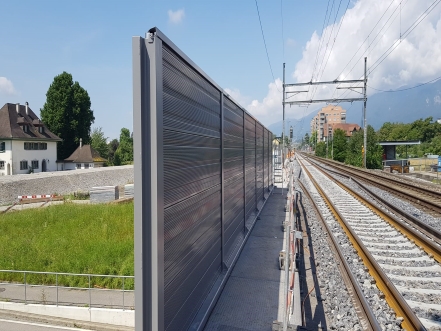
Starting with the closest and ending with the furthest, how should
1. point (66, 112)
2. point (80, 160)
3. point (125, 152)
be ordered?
point (80, 160) < point (66, 112) < point (125, 152)

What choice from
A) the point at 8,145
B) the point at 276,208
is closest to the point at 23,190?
the point at 8,145

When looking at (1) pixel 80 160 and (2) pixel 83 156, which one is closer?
(1) pixel 80 160

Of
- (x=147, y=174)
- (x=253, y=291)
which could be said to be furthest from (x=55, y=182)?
(x=147, y=174)

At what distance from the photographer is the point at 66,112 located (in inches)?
1898

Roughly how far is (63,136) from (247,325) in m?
50.4

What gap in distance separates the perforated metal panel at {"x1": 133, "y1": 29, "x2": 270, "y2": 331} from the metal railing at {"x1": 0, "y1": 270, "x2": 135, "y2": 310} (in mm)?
3865

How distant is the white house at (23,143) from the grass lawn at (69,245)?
23.2m

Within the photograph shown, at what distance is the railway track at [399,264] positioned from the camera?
15.6 ft

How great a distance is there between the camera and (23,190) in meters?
25.0

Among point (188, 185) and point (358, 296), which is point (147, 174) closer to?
point (188, 185)

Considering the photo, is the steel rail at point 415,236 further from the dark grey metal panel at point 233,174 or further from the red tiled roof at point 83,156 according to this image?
the red tiled roof at point 83,156

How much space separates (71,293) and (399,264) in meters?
7.98

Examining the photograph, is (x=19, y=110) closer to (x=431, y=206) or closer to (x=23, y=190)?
(x=23, y=190)

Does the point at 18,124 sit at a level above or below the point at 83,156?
above
